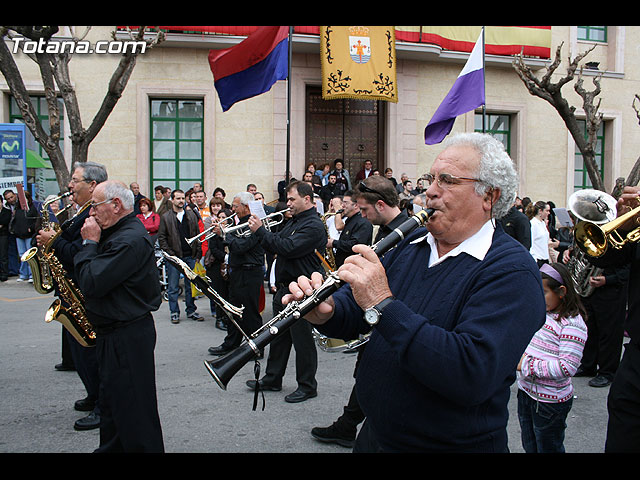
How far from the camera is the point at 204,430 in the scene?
4496 millimetres

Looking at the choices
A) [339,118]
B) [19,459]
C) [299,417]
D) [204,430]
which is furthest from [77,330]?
[339,118]

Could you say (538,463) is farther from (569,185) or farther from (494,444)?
(569,185)

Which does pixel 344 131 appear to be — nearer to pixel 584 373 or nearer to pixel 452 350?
pixel 584 373

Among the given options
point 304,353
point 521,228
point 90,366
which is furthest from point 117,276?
point 521,228

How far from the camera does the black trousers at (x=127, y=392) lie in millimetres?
3504

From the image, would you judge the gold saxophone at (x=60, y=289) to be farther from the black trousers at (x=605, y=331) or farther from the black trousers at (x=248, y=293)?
the black trousers at (x=605, y=331)

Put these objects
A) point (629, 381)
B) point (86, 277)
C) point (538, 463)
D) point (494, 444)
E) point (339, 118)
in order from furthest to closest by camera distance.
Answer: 1. point (339, 118)
2. point (86, 277)
3. point (629, 381)
4. point (538, 463)
5. point (494, 444)

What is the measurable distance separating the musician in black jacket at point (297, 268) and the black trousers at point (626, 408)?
9.99 feet

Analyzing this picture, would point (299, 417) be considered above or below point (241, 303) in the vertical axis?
below

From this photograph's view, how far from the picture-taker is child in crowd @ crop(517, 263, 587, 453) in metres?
3.26

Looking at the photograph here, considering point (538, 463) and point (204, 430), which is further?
point (204, 430)

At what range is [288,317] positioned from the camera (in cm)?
216

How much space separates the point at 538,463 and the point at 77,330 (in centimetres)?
388

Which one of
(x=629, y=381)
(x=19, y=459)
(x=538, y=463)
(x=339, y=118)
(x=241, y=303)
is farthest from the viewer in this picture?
(x=339, y=118)
